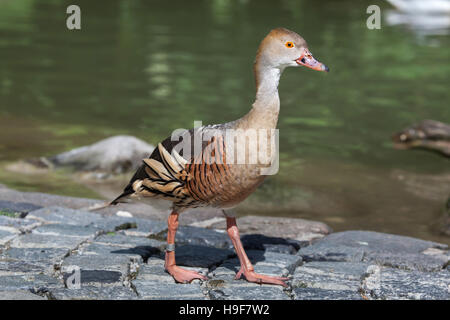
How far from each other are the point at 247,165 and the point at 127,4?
21.7 m

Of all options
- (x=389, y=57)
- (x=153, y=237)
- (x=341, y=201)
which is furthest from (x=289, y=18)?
(x=153, y=237)

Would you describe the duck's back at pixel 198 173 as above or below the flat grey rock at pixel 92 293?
above

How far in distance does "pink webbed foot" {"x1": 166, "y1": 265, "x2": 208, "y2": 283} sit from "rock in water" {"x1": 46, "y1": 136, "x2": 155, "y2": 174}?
380 centimetres

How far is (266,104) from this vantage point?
14.5 feet

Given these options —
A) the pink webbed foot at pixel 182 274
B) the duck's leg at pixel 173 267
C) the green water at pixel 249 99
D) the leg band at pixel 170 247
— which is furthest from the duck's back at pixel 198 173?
the green water at pixel 249 99

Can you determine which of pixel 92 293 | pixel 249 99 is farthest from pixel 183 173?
pixel 249 99

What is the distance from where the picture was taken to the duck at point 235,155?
442cm

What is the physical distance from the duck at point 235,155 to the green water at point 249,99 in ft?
9.20

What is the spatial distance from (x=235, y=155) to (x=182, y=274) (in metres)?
0.88

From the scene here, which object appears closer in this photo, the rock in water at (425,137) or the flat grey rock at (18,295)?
the flat grey rock at (18,295)

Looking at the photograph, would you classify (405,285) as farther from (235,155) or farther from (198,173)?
(198,173)

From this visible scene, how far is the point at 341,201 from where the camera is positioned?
7949mm

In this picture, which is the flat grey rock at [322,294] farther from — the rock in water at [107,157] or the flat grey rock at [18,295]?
the rock in water at [107,157]
